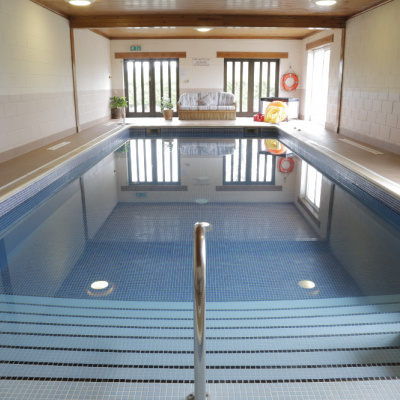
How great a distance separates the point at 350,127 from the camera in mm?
8773

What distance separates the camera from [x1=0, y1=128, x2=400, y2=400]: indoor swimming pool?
172 cm

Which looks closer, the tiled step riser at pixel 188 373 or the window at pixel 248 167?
the tiled step riser at pixel 188 373

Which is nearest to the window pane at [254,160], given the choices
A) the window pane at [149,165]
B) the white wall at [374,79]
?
the window pane at [149,165]

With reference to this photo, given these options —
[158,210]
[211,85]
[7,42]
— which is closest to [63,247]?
[158,210]

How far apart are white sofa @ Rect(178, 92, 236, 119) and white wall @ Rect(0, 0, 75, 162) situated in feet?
13.6

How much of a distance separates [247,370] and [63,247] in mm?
2219

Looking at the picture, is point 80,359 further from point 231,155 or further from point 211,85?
point 211,85

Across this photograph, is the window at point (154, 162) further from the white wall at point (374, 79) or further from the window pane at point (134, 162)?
the white wall at point (374, 79)

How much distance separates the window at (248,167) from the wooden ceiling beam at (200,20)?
260 cm

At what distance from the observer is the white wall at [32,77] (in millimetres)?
6082

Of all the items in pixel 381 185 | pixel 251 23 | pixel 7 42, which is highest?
pixel 251 23

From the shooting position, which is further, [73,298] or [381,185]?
[381,185]

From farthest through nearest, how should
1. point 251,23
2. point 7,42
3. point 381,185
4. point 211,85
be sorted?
point 211,85
point 251,23
point 7,42
point 381,185

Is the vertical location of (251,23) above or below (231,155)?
above
